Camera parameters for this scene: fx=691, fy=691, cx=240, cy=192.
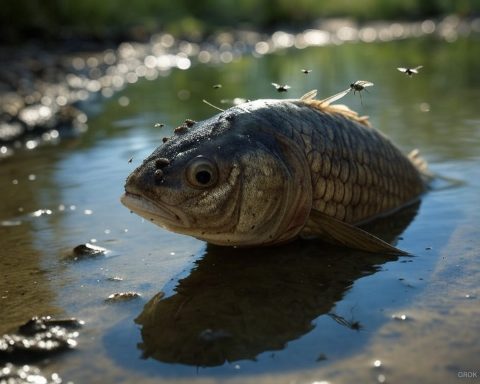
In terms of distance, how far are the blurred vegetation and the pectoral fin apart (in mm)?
21870

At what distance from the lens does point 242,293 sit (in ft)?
12.6

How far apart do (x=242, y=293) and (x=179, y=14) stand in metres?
36.8

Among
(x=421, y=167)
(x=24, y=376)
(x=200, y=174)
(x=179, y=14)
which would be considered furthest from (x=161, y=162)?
(x=179, y=14)

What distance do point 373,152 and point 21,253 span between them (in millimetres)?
2669

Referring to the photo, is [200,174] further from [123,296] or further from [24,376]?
[24,376]

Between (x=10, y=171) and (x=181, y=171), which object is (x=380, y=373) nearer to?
(x=181, y=171)

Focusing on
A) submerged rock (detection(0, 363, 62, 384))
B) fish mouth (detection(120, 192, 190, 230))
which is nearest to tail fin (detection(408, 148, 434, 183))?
fish mouth (detection(120, 192, 190, 230))

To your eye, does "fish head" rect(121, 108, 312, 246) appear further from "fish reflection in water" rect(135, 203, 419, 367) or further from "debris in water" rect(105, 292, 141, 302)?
"debris in water" rect(105, 292, 141, 302)

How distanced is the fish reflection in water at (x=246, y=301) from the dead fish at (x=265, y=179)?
0.53 feet

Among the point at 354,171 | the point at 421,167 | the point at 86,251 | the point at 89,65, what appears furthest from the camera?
the point at 89,65

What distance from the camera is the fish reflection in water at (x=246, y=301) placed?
3.26m

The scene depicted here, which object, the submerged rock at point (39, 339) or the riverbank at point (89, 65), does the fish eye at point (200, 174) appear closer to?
the submerged rock at point (39, 339)

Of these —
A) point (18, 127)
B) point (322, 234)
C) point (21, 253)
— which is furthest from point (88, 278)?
point (18, 127)

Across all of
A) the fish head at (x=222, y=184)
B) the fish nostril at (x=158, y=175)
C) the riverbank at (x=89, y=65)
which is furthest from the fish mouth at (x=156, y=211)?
the riverbank at (x=89, y=65)
